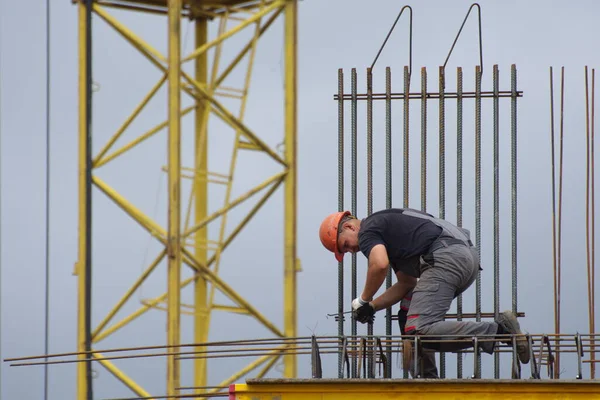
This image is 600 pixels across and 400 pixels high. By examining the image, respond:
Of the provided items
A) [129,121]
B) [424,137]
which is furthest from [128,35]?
[424,137]

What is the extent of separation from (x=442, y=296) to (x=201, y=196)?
16.4 meters

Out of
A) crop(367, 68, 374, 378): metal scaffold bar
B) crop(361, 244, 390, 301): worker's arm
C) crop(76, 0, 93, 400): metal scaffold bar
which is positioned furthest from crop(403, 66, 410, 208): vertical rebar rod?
crop(76, 0, 93, 400): metal scaffold bar

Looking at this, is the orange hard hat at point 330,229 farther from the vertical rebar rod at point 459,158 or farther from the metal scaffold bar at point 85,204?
the metal scaffold bar at point 85,204

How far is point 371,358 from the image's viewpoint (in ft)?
49.7

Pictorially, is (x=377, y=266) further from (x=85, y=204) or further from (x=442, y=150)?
(x=85, y=204)

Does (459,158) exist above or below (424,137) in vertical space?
below

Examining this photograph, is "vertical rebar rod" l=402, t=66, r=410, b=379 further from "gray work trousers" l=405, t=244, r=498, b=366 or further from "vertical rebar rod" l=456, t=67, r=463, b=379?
"gray work trousers" l=405, t=244, r=498, b=366

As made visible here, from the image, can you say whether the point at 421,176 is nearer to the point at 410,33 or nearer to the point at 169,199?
the point at 410,33

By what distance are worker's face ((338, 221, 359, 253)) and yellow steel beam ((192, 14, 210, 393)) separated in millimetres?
15229

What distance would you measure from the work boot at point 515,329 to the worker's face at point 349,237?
1.49 m

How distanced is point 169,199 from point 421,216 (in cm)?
1487

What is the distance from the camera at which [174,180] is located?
30141 mm

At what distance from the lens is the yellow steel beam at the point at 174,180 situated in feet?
98.0

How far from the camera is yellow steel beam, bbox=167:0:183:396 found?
2986 centimetres
